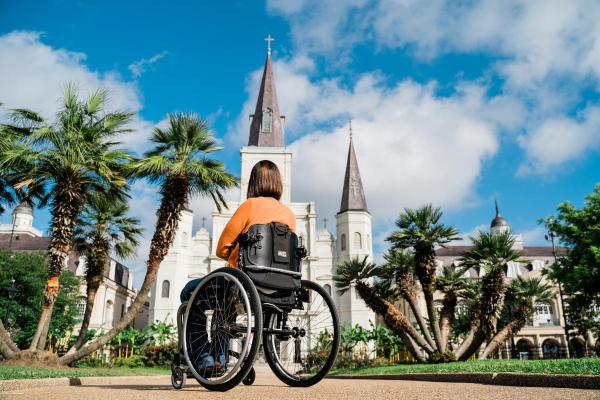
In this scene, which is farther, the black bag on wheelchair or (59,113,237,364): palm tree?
(59,113,237,364): palm tree

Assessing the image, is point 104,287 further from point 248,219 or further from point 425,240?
point 248,219

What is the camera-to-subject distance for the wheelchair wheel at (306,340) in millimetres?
3811

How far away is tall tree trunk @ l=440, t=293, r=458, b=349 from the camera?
56.7ft

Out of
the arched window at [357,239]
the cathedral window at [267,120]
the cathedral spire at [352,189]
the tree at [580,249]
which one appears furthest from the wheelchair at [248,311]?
the cathedral window at [267,120]

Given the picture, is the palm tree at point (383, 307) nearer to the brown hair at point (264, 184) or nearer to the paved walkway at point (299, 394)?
the paved walkway at point (299, 394)

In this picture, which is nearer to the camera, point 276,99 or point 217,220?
point 217,220

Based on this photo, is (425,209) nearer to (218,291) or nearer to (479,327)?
(479,327)

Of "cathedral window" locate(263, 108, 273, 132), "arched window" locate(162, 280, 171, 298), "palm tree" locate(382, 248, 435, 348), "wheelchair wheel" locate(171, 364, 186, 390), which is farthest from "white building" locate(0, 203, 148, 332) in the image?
"wheelchair wheel" locate(171, 364, 186, 390)

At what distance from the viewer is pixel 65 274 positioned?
36.2 meters

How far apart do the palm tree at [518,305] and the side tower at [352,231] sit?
1991cm

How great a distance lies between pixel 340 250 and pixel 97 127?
3025 cm

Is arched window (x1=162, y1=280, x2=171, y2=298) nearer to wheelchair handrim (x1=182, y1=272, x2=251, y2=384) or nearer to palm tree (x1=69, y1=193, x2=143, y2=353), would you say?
palm tree (x1=69, y1=193, x2=143, y2=353)

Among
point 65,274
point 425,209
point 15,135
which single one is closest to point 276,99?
point 65,274

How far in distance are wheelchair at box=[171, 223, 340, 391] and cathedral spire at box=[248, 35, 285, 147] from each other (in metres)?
40.5
